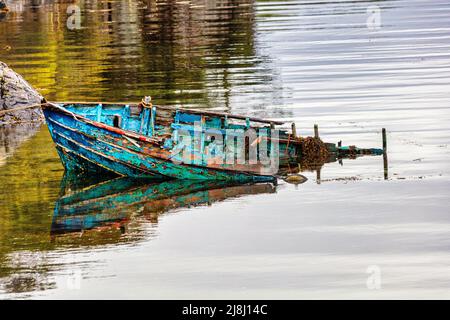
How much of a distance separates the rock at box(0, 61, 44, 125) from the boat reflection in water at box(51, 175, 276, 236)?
9874 millimetres

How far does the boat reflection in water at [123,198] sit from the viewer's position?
102 ft

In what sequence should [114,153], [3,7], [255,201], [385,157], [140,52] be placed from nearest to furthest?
[255,201], [114,153], [385,157], [140,52], [3,7]

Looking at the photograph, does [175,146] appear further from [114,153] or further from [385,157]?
[385,157]

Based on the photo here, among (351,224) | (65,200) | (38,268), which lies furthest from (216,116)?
(38,268)

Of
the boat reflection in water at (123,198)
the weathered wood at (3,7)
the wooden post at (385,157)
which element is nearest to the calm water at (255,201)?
the boat reflection in water at (123,198)

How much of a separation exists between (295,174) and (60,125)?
675cm

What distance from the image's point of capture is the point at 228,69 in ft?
193

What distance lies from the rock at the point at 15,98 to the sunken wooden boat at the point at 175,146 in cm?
911

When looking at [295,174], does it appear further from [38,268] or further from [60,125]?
[38,268]

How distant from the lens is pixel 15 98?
148ft

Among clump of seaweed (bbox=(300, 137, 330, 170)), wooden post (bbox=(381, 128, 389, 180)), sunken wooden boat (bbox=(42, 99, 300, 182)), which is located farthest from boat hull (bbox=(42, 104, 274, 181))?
wooden post (bbox=(381, 128, 389, 180))

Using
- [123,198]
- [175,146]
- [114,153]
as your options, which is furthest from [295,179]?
[114,153]

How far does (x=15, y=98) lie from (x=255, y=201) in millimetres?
15653

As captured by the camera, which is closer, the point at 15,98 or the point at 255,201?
the point at 255,201
